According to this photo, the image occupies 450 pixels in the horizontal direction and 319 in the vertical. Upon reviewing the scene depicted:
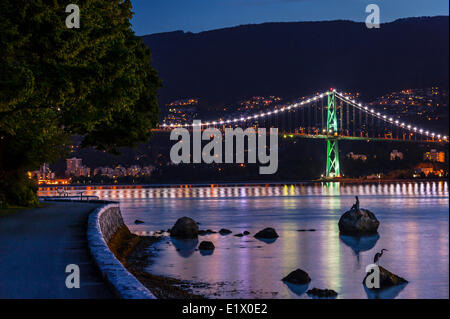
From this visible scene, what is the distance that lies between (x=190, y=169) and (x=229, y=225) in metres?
131

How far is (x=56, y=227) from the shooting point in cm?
2041

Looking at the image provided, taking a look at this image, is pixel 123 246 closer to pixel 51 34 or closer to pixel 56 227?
pixel 56 227

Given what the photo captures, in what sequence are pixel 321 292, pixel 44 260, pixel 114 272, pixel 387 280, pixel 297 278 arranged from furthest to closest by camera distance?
pixel 297 278 → pixel 387 280 → pixel 321 292 → pixel 44 260 → pixel 114 272

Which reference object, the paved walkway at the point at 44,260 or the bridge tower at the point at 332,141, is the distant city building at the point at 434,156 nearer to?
the bridge tower at the point at 332,141

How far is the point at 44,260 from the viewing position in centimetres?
1314

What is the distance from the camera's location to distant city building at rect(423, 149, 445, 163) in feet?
547

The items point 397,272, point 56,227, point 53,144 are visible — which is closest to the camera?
point 56,227

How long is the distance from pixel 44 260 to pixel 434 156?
163865 mm

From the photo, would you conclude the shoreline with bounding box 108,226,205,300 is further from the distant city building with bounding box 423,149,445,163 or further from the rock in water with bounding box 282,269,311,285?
the distant city building with bounding box 423,149,445,163

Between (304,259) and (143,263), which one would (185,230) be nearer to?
(304,259)

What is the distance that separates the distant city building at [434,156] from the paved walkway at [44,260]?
154042 mm

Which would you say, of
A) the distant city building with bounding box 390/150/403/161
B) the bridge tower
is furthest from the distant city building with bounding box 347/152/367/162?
the bridge tower

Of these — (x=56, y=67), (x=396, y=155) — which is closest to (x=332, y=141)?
(x=396, y=155)
